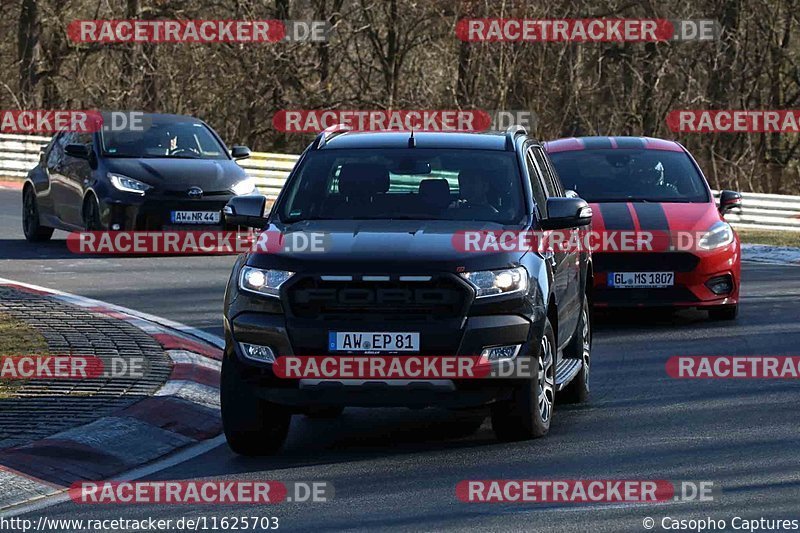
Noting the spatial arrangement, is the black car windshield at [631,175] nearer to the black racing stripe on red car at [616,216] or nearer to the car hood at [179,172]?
the black racing stripe on red car at [616,216]

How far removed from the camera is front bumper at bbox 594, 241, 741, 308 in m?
14.3

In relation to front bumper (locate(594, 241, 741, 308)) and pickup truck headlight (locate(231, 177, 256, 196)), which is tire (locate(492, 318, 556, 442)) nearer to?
front bumper (locate(594, 241, 741, 308))

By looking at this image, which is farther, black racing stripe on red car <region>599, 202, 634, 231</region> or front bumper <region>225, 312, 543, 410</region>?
black racing stripe on red car <region>599, 202, 634, 231</region>

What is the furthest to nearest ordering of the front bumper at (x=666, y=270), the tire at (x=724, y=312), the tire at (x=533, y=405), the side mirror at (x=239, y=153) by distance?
1. the side mirror at (x=239, y=153)
2. the tire at (x=724, y=312)
3. the front bumper at (x=666, y=270)
4. the tire at (x=533, y=405)

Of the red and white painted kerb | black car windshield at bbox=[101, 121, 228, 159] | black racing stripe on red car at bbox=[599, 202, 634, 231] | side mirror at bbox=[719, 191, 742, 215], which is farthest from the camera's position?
black car windshield at bbox=[101, 121, 228, 159]

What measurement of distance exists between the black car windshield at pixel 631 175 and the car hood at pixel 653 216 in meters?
0.24

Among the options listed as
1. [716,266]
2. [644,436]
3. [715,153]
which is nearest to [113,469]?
[644,436]

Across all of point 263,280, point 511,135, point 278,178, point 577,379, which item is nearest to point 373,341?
point 263,280

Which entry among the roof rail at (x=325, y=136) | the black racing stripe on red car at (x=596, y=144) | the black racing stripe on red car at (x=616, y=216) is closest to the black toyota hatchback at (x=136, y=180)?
the black racing stripe on red car at (x=596, y=144)

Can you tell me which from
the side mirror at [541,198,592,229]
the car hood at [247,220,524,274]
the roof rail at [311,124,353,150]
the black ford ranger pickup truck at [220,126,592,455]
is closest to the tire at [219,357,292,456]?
the black ford ranger pickup truck at [220,126,592,455]

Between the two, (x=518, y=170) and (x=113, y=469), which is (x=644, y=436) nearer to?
(x=518, y=170)

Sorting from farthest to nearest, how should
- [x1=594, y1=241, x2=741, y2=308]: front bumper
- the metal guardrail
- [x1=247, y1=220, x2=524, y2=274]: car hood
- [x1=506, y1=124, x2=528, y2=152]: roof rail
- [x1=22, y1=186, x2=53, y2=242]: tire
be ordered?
the metal guardrail → [x1=22, y1=186, x2=53, y2=242]: tire → [x1=594, y1=241, x2=741, y2=308]: front bumper → [x1=506, y1=124, x2=528, y2=152]: roof rail → [x1=247, y1=220, x2=524, y2=274]: car hood

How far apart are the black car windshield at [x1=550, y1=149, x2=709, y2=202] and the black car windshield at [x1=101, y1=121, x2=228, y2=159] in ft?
20.9

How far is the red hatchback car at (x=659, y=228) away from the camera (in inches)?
566
